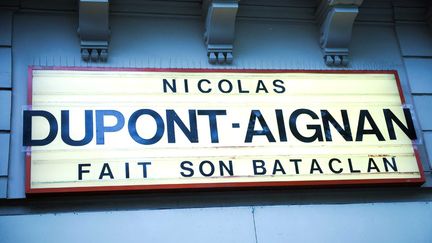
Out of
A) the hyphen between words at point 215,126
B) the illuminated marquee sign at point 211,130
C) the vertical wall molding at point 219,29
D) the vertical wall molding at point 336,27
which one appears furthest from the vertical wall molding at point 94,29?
the vertical wall molding at point 336,27

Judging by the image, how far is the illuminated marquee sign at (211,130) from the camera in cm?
577

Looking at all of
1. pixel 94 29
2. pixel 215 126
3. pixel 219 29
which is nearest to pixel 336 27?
pixel 219 29

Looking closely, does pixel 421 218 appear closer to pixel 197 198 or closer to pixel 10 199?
pixel 197 198

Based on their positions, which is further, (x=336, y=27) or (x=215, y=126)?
(x=336, y=27)

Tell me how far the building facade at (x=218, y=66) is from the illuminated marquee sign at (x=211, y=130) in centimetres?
12

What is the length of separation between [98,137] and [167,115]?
27.4 inches

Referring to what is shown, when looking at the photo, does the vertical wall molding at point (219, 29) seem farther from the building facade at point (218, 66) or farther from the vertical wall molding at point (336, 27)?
the vertical wall molding at point (336, 27)

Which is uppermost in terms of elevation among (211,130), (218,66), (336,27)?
(336,27)

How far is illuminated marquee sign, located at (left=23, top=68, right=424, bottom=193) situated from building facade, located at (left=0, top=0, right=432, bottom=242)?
12 cm

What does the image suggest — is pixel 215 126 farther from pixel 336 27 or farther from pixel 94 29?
pixel 336 27

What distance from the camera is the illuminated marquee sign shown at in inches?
227

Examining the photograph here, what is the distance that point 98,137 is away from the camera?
5875 mm

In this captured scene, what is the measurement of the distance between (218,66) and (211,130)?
799mm

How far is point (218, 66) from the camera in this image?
21.5 ft
